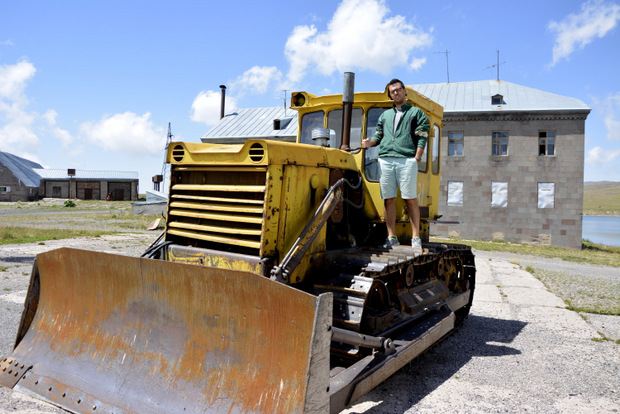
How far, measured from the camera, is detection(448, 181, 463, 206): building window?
2500 centimetres

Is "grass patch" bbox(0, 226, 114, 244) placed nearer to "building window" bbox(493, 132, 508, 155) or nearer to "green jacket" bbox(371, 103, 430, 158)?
"green jacket" bbox(371, 103, 430, 158)

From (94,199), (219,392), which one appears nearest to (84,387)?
(219,392)

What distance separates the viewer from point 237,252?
4.19 m

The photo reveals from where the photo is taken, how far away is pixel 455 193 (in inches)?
989

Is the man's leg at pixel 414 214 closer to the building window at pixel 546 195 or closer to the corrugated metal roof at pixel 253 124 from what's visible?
the building window at pixel 546 195

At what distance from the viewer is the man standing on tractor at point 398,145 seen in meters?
5.03

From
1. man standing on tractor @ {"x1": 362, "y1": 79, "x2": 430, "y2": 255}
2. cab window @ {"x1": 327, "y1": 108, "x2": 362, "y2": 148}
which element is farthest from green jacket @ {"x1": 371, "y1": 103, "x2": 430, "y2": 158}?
cab window @ {"x1": 327, "y1": 108, "x2": 362, "y2": 148}

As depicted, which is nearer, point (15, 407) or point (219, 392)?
point (219, 392)

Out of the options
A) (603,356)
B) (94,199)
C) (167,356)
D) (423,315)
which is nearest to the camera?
(167,356)

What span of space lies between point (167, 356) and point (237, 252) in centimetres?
109

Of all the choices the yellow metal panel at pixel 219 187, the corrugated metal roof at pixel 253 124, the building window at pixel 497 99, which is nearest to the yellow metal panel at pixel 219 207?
the yellow metal panel at pixel 219 187

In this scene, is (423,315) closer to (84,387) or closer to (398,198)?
(398,198)

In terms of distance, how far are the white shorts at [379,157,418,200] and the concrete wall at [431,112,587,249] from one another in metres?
19.9

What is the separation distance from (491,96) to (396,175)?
23.0 meters
